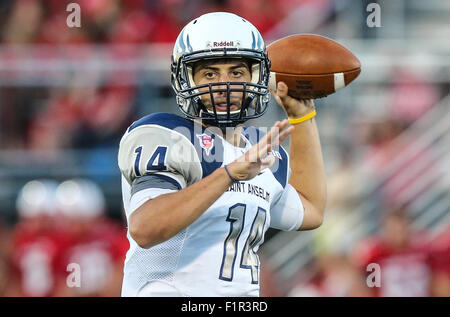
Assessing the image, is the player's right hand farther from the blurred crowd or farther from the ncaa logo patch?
the blurred crowd

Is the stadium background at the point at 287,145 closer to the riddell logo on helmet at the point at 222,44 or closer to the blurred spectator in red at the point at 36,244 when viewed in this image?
the blurred spectator in red at the point at 36,244

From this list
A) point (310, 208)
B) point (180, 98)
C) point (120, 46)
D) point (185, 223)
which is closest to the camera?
point (185, 223)

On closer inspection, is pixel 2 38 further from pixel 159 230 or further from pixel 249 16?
pixel 159 230

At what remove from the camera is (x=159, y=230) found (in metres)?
2.78

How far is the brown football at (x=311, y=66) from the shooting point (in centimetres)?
362

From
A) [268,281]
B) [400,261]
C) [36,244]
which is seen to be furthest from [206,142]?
[36,244]

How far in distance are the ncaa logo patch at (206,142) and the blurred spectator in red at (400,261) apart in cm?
385

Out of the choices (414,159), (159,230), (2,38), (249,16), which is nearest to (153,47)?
(249,16)

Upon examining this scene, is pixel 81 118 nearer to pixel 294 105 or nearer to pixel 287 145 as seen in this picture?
pixel 287 145

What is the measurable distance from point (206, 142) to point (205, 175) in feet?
0.46

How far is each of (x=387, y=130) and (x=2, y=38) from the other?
375 centimetres

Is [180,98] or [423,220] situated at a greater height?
[423,220]

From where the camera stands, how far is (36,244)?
24.3 ft

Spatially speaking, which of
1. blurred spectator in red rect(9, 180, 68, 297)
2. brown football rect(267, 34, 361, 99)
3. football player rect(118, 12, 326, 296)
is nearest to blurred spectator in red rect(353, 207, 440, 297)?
blurred spectator in red rect(9, 180, 68, 297)
